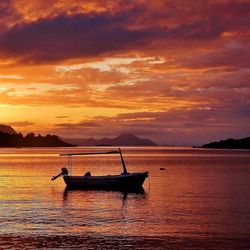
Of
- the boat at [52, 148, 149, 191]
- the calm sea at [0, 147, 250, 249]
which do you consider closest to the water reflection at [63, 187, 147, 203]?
the calm sea at [0, 147, 250, 249]

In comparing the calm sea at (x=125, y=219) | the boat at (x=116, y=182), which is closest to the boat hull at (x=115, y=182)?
the boat at (x=116, y=182)

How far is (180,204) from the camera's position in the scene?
2640 inches

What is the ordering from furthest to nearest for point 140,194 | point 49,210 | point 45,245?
point 140,194
point 49,210
point 45,245

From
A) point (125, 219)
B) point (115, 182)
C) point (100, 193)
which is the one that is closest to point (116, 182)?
point (115, 182)

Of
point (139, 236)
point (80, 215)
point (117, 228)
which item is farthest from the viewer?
point (80, 215)

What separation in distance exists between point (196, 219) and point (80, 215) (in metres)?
13.9

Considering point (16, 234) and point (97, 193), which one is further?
point (97, 193)

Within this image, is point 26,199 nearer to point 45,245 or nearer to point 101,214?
point 101,214

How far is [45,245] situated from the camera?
128 ft

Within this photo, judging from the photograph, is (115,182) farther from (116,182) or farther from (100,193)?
(100,193)

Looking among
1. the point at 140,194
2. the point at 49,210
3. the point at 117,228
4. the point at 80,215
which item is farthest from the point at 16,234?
the point at 140,194

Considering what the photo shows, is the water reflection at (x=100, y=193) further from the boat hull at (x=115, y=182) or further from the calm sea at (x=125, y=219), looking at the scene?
the boat hull at (x=115, y=182)

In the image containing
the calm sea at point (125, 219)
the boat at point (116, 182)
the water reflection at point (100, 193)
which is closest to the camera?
the calm sea at point (125, 219)

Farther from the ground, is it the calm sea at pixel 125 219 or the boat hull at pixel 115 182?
the boat hull at pixel 115 182
